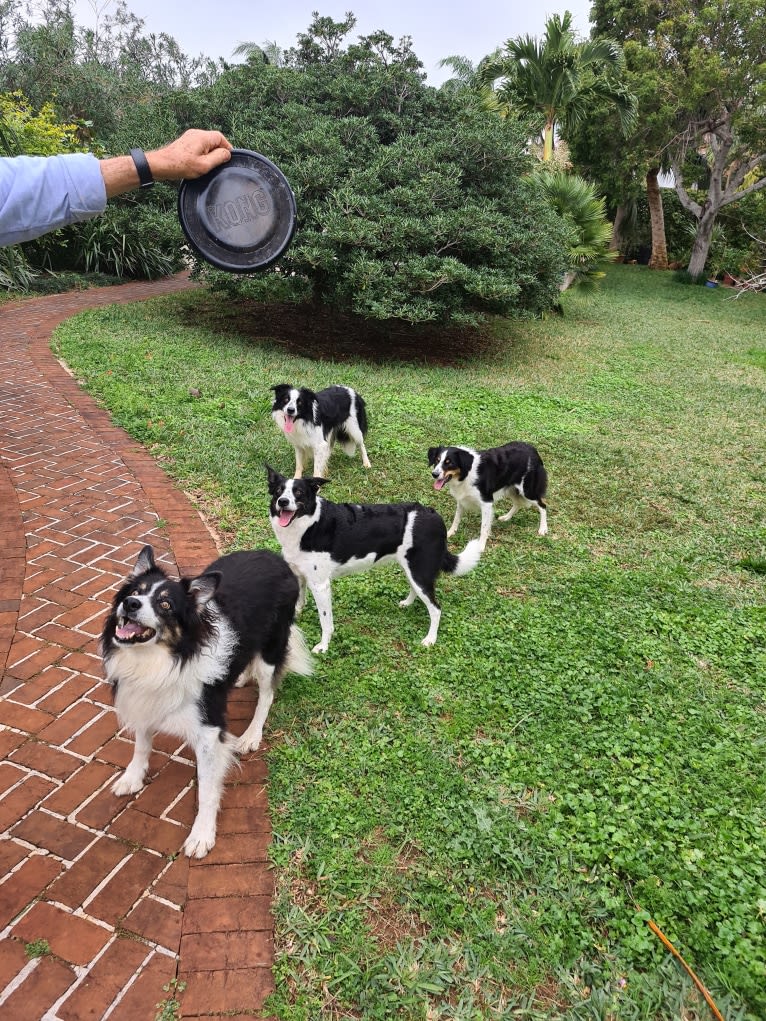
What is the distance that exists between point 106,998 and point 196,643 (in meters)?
1.21

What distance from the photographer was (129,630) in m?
2.37

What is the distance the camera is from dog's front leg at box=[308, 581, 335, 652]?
12.8ft

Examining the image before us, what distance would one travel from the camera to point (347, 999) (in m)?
2.16

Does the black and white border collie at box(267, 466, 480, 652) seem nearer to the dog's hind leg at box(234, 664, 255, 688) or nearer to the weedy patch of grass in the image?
the dog's hind leg at box(234, 664, 255, 688)

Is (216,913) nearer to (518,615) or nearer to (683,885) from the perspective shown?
(683,885)

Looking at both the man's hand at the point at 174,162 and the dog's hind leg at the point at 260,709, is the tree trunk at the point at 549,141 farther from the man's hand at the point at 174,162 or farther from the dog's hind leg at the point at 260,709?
the dog's hind leg at the point at 260,709

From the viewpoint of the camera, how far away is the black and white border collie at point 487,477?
4965mm

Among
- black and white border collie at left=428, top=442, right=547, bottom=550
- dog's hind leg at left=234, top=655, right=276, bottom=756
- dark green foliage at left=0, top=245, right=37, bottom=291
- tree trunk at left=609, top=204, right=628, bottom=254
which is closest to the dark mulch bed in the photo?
dark green foliage at left=0, top=245, right=37, bottom=291

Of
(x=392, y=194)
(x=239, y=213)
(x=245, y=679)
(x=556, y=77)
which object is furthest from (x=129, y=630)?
(x=556, y=77)

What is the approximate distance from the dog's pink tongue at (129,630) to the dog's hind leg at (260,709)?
34.1 inches

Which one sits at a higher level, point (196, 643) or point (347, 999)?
point (196, 643)

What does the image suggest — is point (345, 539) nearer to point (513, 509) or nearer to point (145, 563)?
point (145, 563)

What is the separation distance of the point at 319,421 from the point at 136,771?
3.84 metres

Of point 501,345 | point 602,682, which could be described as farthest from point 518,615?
point 501,345
